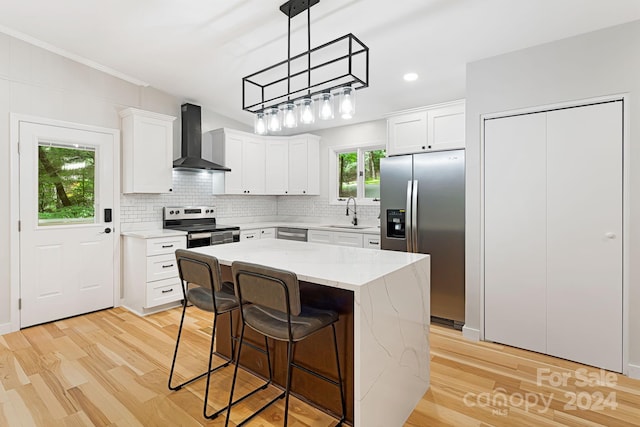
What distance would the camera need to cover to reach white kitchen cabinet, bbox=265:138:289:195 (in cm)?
545

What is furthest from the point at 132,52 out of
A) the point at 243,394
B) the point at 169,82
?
the point at 243,394

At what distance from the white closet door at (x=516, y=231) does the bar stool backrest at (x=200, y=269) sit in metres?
2.40

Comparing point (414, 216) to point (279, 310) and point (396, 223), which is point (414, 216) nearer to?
point (396, 223)

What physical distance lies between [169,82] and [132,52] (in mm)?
677

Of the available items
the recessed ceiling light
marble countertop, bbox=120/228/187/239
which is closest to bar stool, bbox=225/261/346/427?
marble countertop, bbox=120/228/187/239

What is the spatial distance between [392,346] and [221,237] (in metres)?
3.08

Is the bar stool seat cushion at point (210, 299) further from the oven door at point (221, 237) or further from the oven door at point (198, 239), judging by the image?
the oven door at point (221, 237)

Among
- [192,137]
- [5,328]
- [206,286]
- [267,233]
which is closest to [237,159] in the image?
[192,137]

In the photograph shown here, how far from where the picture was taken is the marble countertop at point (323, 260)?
1681 millimetres

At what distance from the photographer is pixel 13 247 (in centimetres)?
333

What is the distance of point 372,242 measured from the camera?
13.8ft

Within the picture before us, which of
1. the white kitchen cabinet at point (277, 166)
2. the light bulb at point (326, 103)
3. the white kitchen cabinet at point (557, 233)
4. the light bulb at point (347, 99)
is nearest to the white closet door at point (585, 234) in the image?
the white kitchen cabinet at point (557, 233)

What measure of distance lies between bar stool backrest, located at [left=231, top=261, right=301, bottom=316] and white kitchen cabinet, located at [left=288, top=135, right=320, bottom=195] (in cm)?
370

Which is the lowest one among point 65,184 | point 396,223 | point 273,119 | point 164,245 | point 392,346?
point 392,346
